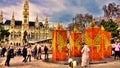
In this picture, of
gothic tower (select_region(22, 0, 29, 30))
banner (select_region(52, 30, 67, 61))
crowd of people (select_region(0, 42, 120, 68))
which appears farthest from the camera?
gothic tower (select_region(22, 0, 29, 30))

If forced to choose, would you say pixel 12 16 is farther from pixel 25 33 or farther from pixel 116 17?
pixel 116 17

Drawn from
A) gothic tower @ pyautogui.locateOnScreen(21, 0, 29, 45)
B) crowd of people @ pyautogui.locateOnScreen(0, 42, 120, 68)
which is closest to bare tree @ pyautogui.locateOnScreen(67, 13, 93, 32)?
crowd of people @ pyautogui.locateOnScreen(0, 42, 120, 68)

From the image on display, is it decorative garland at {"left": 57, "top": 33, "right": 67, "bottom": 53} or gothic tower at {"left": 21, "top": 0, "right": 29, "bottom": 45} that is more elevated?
gothic tower at {"left": 21, "top": 0, "right": 29, "bottom": 45}

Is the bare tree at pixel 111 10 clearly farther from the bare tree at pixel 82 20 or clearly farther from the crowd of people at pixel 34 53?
the crowd of people at pixel 34 53

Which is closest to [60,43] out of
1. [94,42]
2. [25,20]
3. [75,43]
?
[75,43]

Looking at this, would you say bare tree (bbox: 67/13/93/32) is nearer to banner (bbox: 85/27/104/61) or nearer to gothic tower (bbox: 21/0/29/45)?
banner (bbox: 85/27/104/61)

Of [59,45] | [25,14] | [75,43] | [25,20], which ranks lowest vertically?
[59,45]

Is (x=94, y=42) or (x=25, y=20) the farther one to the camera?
(x=25, y=20)

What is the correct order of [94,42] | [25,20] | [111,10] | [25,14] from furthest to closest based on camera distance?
[25,20]
[25,14]
[111,10]
[94,42]

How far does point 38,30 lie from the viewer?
17438 centimetres

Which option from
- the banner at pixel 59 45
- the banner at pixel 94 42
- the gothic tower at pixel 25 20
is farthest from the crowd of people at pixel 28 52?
the gothic tower at pixel 25 20

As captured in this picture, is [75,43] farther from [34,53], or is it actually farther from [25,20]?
[25,20]

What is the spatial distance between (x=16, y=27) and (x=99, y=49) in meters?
149

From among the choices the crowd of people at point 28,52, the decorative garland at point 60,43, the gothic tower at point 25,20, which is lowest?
the crowd of people at point 28,52
